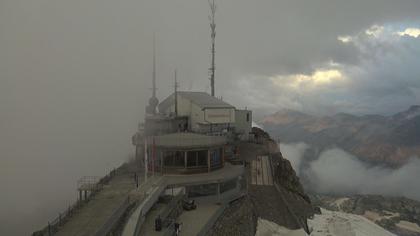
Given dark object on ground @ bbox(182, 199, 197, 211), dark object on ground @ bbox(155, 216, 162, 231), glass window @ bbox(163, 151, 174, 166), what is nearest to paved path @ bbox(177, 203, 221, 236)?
dark object on ground @ bbox(182, 199, 197, 211)

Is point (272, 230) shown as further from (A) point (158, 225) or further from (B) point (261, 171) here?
(A) point (158, 225)

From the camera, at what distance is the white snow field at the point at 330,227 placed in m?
38.5

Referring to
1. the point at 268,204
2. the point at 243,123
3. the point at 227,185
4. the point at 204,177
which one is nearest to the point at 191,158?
the point at 204,177

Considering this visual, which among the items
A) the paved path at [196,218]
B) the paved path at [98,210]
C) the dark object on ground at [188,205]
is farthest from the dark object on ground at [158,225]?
the dark object on ground at [188,205]

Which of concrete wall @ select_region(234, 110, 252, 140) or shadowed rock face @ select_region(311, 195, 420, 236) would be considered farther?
shadowed rock face @ select_region(311, 195, 420, 236)

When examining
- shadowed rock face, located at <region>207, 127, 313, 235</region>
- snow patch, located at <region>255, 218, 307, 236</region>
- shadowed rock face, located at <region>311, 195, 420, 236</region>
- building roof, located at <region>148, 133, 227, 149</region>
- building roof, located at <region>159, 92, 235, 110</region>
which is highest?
building roof, located at <region>159, 92, 235, 110</region>

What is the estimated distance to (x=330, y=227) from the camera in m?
47.5

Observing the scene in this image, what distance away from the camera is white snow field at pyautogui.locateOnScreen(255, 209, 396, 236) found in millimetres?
38531

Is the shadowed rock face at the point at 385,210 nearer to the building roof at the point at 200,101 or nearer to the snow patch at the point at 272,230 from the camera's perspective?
the building roof at the point at 200,101

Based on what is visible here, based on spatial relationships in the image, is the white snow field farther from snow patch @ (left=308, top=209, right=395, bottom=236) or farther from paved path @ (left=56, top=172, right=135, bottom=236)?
paved path @ (left=56, top=172, right=135, bottom=236)

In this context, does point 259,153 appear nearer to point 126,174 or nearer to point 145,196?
point 126,174

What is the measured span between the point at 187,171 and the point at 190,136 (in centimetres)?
378

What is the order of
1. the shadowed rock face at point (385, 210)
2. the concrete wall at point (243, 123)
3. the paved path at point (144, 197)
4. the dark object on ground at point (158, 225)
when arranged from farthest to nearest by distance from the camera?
the shadowed rock face at point (385, 210) < the concrete wall at point (243, 123) < the dark object on ground at point (158, 225) < the paved path at point (144, 197)

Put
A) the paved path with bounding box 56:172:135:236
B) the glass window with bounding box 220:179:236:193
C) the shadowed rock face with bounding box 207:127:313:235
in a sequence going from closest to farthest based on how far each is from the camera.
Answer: the paved path with bounding box 56:172:135:236 < the shadowed rock face with bounding box 207:127:313:235 < the glass window with bounding box 220:179:236:193
